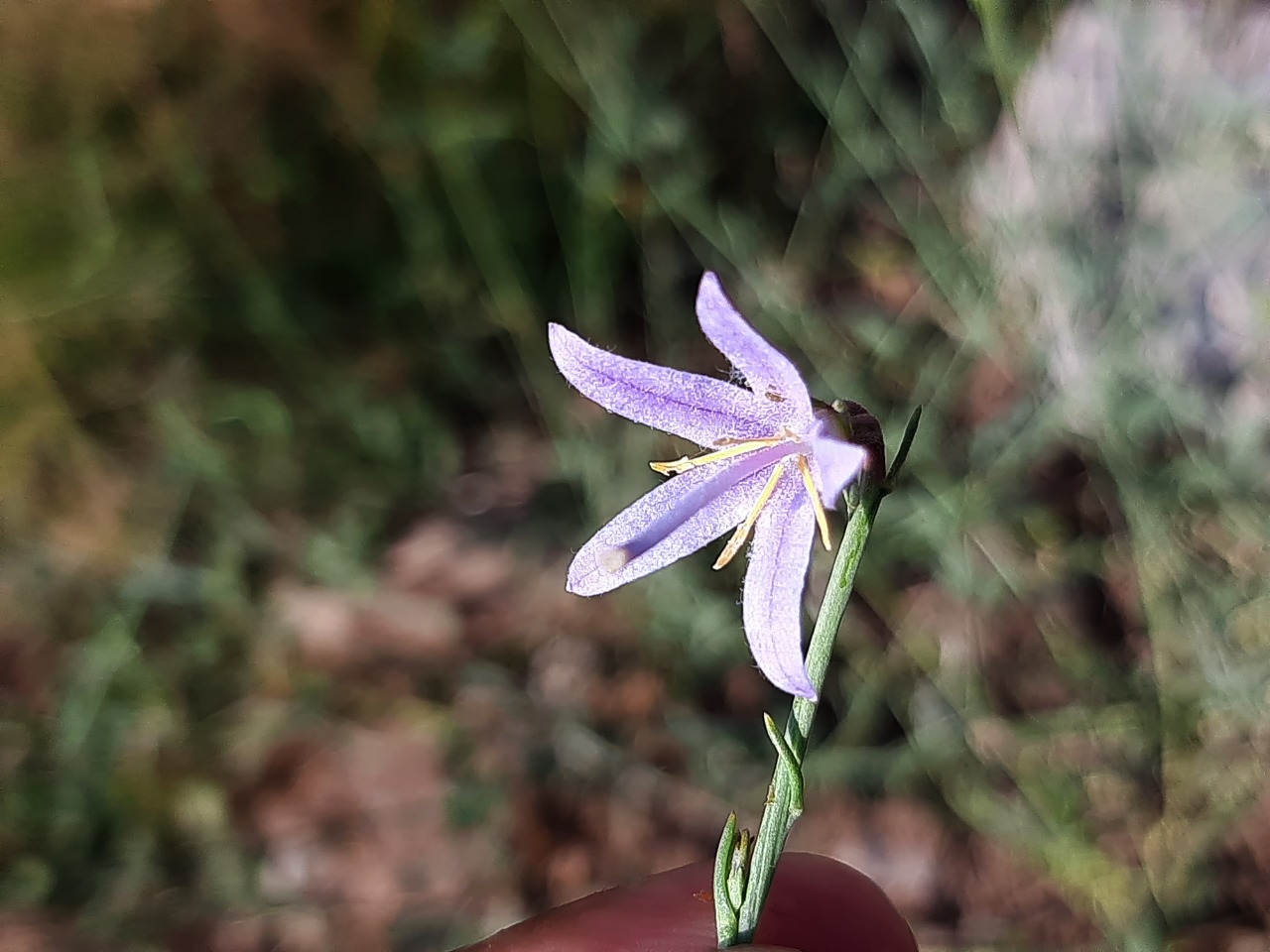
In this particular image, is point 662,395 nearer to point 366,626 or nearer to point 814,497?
point 814,497

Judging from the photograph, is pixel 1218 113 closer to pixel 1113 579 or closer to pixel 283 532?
pixel 1113 579

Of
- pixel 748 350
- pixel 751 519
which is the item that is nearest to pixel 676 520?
pixel 751 519

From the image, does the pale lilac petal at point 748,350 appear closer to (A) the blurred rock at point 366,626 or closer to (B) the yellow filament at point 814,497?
(B) the yellow filament at point 814,497

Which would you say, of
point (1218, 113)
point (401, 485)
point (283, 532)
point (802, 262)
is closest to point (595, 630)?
point (401, 485)

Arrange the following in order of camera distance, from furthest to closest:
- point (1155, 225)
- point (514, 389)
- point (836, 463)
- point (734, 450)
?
point (514, 389) < point (1155, 225) < point (734, 450) < point (836, 463)

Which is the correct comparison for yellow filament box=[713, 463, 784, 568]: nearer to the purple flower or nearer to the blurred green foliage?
the purple flower

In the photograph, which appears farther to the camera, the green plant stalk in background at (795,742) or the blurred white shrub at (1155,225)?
the blurred white shrub at (1155,225)

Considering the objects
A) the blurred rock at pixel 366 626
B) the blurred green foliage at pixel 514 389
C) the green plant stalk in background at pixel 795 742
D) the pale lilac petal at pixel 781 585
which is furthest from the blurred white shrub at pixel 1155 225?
the blurred rock at pixel 366 626
